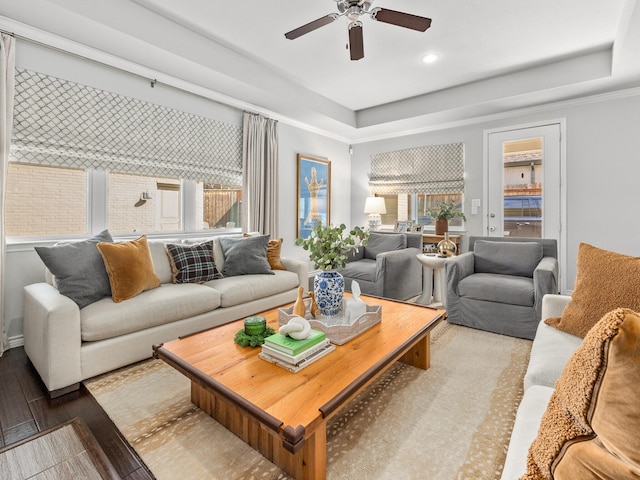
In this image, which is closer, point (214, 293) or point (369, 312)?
point (369, 312)

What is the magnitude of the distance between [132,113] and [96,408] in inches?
105

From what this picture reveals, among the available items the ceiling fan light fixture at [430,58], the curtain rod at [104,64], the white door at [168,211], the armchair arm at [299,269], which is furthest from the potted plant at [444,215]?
the white door at [168,211]

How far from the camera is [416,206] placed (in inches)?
212

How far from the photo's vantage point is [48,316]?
6.12ft

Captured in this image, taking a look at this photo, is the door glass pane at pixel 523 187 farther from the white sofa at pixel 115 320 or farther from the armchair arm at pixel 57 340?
the armchair arm at pixel 57 340

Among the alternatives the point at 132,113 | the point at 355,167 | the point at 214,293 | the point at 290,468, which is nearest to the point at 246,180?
the point at 132,113

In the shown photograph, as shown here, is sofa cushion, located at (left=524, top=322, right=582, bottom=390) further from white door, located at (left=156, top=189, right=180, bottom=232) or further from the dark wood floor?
white door, located at (left=156, top=189, right=180, bottom=232)

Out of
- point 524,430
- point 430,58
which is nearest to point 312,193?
point 430,58

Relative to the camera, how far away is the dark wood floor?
1438 mm

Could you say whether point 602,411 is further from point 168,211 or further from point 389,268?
point 168,211

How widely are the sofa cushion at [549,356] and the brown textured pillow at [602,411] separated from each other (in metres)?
0.85

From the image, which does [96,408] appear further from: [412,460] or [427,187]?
[427,187]

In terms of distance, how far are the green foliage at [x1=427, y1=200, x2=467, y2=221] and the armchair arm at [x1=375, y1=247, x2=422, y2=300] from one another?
30.9 inches

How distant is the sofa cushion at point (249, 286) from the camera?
2.85 meters
